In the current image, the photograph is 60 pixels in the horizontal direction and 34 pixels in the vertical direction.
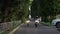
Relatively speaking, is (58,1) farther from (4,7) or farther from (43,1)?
(4,7)

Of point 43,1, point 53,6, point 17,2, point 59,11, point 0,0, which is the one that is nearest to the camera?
point 0,0

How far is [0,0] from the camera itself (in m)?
27.9

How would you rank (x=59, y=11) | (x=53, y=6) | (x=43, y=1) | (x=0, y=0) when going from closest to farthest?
(x=0, y=0)
(x=53, y=6)
(x=59, y=11)
(x=43, y=1)

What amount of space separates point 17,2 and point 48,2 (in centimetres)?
3156

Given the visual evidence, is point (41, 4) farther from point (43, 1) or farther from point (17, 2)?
point (17, 2)

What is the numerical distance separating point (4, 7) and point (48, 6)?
32404mm

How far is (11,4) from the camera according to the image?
30.5 m

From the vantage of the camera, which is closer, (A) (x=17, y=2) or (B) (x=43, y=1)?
(A) (x=17, y=2)

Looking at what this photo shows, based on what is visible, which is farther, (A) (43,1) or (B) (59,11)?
(A) (43,1)

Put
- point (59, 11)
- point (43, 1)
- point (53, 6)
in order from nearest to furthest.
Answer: point (53, 6)
point (59, 11)
point (43, 1)

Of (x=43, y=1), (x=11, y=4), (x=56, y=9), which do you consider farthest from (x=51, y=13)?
(x=11, y=4)

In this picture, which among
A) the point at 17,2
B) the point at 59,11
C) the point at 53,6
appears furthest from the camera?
the point at 59,11

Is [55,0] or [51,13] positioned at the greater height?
[55,0]

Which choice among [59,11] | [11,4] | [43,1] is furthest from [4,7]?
[43,1]
